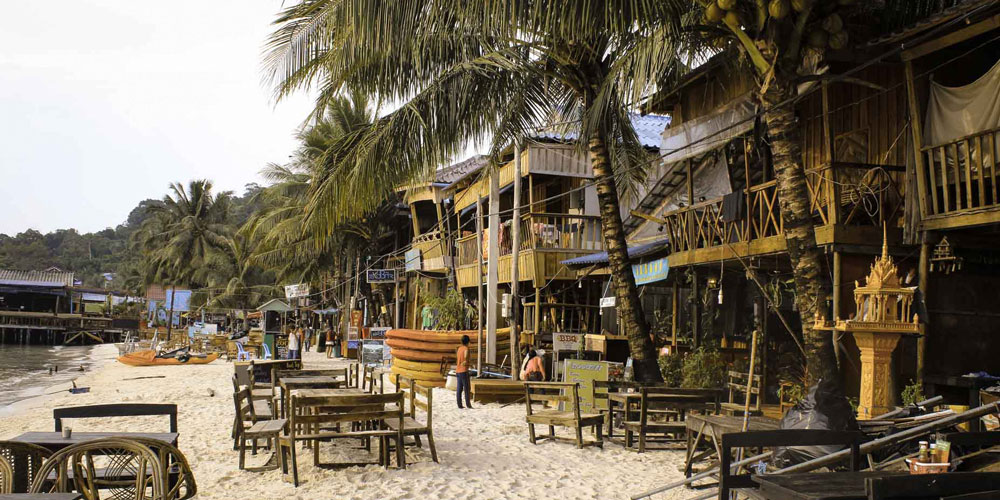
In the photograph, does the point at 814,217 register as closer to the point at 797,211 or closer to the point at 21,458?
the point at 797,211

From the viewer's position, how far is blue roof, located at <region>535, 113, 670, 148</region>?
18.7 metres

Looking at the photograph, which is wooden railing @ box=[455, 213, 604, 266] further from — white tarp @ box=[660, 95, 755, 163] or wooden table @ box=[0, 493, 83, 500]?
wooden table @ box=[0, 493, 83, 500]

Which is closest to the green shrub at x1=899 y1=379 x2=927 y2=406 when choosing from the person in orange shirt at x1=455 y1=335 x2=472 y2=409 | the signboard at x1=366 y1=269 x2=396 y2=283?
the person in orange shirt at x1=455 y1=335 x2=472 y2=409

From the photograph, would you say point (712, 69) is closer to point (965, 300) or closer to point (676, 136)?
point (676, 136)

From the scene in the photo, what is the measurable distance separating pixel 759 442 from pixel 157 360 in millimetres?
30073

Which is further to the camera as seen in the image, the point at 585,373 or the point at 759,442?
the point at 585,373

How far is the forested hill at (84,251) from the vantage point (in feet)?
299

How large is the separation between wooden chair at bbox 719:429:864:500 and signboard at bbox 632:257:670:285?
28.1 feet

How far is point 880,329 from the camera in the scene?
7.77m

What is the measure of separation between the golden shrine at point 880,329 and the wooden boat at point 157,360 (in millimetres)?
27841

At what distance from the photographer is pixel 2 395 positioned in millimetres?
22844

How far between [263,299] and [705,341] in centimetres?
5512

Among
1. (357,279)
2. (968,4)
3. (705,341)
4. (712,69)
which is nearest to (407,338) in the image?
(705,341)

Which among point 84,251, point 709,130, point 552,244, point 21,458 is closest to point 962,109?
point 709,130
